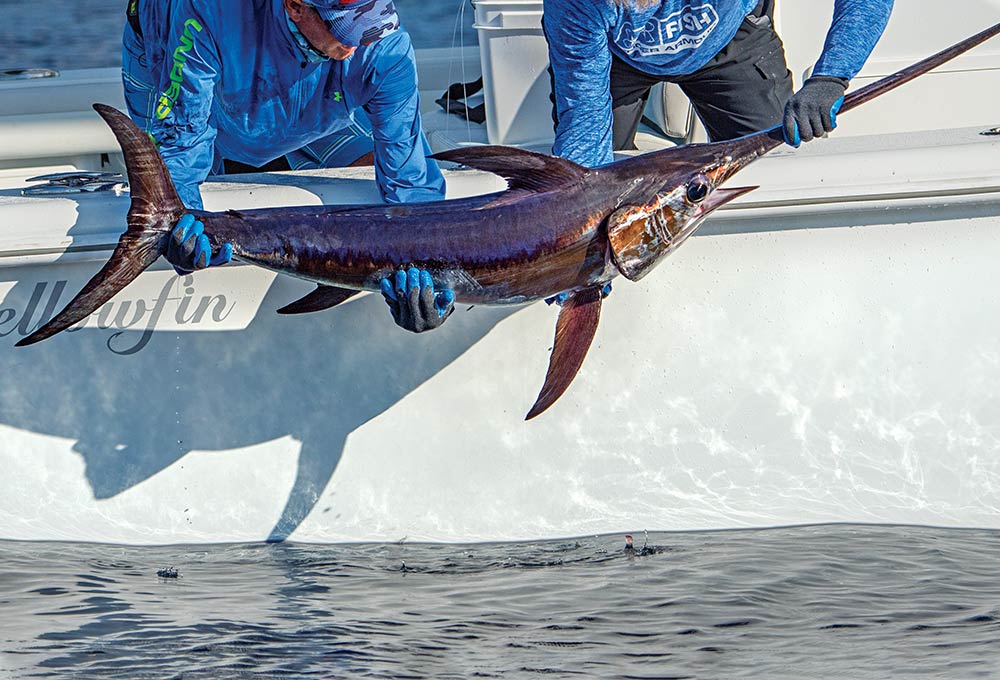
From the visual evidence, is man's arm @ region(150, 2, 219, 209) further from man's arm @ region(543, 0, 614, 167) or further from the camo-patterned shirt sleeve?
the camo-patterned shirt sleeve

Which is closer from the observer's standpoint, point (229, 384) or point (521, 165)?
point (521, 165)

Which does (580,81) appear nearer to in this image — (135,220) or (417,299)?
(417,299)

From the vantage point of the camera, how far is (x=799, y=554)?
3.86 m

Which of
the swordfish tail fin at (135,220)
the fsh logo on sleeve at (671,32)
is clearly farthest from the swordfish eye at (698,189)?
the swordfish tail fin at (135,220)

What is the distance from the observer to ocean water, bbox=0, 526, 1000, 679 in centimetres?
318

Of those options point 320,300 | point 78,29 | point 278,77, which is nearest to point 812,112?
point 320,300

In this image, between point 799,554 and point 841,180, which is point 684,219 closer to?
point 841,180

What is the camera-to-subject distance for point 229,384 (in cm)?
387

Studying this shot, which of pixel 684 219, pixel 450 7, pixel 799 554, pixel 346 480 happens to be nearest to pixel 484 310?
pixel 346 480

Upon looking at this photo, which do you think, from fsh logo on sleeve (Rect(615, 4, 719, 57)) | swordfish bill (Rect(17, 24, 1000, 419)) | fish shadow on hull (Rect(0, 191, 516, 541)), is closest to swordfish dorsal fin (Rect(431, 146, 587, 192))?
swordfish bill (Rect(17, 24, 1000, 419))

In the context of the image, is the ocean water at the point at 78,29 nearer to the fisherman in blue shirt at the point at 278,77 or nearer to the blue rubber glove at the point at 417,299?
the fisherman in blue shirt at the point at 278,77

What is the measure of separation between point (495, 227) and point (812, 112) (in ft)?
2.78

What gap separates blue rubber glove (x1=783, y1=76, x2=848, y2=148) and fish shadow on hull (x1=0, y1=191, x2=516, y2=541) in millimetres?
1033

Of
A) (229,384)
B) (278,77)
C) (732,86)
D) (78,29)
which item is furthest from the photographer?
(78,29)
